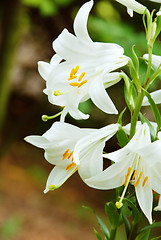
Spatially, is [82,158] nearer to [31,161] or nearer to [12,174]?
[12,174]

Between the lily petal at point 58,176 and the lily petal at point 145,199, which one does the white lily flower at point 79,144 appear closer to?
the lily petal at point 58,176

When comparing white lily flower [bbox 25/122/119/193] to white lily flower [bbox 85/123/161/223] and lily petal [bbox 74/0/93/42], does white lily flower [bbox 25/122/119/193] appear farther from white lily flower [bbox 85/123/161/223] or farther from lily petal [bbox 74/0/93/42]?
lily petal [bbox 74/0/93/42]

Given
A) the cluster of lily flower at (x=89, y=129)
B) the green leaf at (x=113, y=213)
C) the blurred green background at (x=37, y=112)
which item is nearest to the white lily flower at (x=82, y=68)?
the cluster of lily flower at (x=89, y=129)

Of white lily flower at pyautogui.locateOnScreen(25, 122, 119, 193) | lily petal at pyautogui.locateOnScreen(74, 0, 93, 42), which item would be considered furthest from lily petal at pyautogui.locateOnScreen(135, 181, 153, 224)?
lily petal at pyautogui.locateOnScreen(74, 0, 93, 42)

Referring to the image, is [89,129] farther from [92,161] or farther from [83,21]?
[83,21]

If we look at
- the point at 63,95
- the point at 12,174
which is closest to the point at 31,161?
the point at 12,174

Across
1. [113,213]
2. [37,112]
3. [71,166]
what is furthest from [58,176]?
[37,112]
